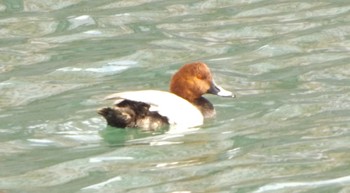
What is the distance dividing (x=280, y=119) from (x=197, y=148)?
40.8 inches

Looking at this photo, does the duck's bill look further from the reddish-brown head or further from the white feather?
the white feather

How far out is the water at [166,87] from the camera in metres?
8.34

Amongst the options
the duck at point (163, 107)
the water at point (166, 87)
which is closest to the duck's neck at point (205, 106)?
the duck at point (163, 107)

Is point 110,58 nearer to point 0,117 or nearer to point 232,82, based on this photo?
point 232,82

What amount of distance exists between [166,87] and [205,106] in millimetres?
1163

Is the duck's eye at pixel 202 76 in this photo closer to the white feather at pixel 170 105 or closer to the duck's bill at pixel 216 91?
the duck's bill at pixel 216 91

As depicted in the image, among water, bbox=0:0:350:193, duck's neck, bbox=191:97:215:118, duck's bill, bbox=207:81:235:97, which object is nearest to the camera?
water, bbox=0:0:350:193

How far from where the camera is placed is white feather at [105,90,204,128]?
968cm

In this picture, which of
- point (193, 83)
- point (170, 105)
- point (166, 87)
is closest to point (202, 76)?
point (193, 83)

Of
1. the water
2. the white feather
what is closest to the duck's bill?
the water

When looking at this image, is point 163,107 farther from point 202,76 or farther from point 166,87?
point 166,87

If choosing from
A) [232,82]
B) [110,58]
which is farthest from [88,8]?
[232,82]

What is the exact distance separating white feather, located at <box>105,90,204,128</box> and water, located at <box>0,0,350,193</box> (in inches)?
4.8

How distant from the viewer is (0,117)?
34.1 feet
